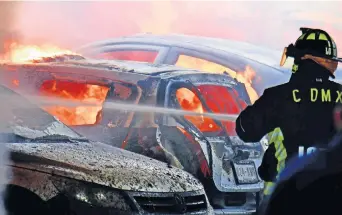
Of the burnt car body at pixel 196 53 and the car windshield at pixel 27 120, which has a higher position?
the burnt car body at pixel 196 53

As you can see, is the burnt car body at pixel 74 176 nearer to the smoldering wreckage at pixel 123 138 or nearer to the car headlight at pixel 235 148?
the smoldering wreckage at pixel 123 138

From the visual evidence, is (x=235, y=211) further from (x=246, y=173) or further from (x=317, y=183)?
(x=317, y=183)

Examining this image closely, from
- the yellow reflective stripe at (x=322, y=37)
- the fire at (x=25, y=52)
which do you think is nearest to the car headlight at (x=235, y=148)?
the yellow reflective stripe at (x=322, y=37)

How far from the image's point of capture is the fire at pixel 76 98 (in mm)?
4988

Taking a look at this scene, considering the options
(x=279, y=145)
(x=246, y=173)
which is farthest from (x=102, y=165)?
(x=279, y=145)

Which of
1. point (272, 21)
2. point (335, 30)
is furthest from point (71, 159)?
point (335, 30)

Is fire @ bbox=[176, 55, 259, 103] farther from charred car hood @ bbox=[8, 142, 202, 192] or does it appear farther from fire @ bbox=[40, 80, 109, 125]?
charred car hood @ bbox=[8, 142, 202, 192]

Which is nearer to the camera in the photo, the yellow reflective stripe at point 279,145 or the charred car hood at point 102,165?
the charred car hood at point 102,165

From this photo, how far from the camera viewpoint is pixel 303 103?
5.71 meters

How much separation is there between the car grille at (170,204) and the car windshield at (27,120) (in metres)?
0.77

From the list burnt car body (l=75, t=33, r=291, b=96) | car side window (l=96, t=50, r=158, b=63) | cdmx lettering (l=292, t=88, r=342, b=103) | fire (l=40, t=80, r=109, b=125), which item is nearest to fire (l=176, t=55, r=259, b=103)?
burnt car body (l=75, t=33, r=291, b=96)

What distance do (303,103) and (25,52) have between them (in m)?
2.28

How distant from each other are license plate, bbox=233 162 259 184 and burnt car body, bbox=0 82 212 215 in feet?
1.45

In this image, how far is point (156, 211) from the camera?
4621 mm
